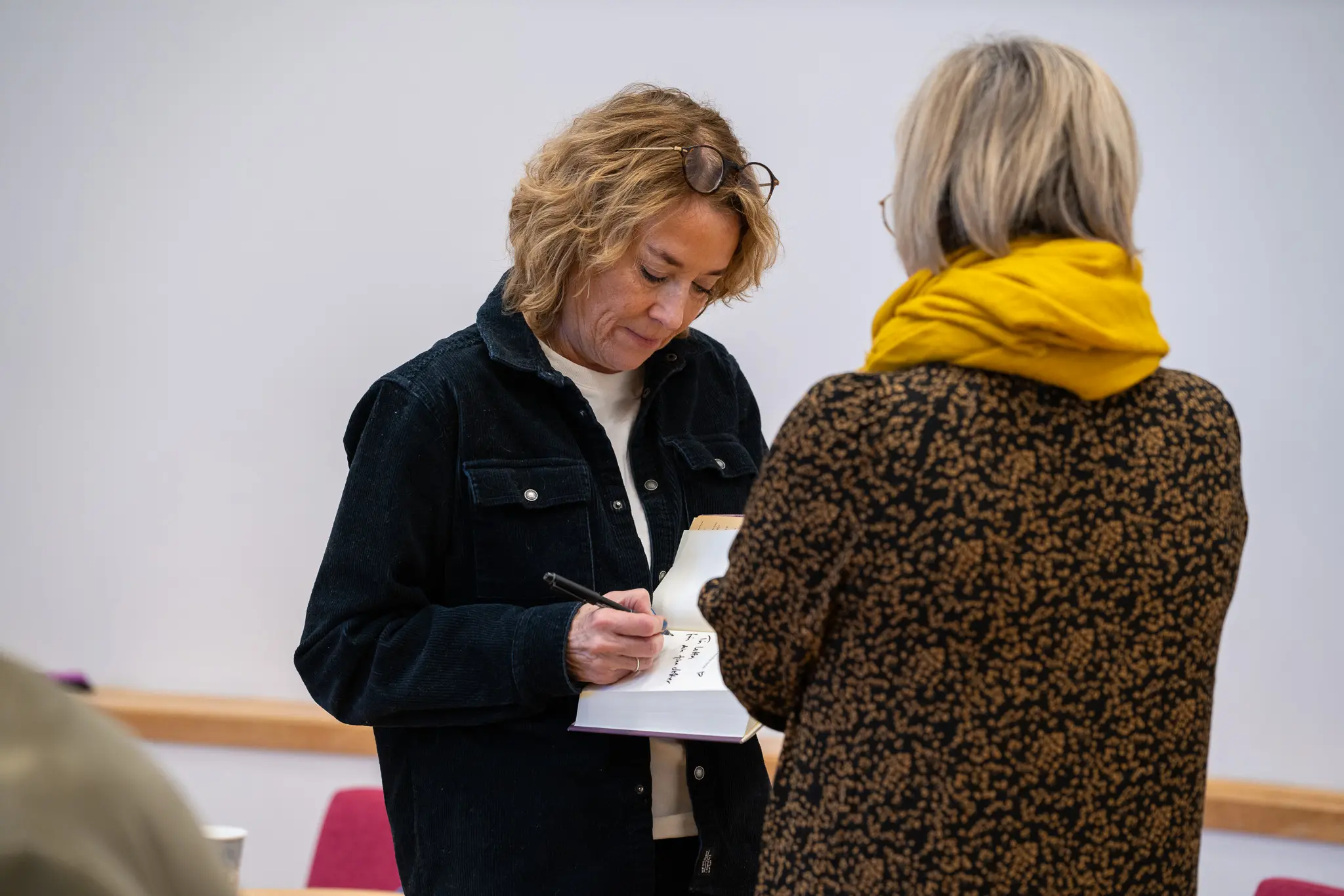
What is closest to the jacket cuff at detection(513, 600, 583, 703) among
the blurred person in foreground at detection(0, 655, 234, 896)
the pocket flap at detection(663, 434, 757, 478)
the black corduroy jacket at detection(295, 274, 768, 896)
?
the black corduroy jacket at detection(295, 274, 768, 896)

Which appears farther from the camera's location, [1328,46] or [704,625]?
[1328,46]

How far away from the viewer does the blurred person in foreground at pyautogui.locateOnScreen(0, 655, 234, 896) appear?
1.30ft

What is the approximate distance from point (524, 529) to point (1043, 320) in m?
0.75

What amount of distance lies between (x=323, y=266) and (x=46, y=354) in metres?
0.82

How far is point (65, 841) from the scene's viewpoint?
15.7 inches

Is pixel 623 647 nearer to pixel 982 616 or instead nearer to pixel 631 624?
pixel 631 624

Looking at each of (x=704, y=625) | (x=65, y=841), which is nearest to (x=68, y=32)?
(x=704, y=625)

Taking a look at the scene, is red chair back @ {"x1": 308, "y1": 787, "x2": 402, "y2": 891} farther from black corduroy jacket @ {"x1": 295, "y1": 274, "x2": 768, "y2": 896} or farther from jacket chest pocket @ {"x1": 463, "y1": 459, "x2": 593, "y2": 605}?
jacket chest pocket @ {"x1": 463, "y1": 459, "x2": 593, "y2": 605}

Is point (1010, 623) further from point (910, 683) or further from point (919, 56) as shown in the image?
point (919, 56)

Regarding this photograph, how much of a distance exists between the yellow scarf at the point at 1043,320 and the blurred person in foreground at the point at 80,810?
→ 2.36 feet

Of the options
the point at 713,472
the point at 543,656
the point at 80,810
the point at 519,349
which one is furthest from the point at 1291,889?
the point at 80,810

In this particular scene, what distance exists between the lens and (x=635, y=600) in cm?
144

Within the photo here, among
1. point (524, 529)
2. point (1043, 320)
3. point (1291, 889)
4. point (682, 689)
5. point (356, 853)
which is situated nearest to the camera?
point (1043, 320)

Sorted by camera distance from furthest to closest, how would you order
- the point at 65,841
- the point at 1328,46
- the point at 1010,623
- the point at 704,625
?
the point at 1328,46 → the point at 704,625 → the point at 1010,623 → the point at 65,841
